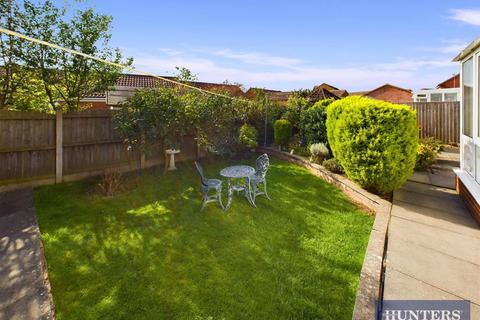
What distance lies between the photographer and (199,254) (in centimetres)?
381

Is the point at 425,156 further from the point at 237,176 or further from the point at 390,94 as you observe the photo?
the point at 390,94

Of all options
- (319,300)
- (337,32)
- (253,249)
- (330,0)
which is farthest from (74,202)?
(337,32)

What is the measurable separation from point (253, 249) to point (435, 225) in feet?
11.0

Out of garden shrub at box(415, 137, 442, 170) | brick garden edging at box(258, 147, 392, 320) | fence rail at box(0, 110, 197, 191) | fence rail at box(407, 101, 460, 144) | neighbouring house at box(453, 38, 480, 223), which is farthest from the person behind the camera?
fence rail at box(407, 101, 460, 144)

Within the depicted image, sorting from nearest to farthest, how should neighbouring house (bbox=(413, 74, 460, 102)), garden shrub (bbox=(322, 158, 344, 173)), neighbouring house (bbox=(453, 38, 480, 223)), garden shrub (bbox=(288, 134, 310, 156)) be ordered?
neighbouring house (bbox=(453, 38, 480, 223)) < garden shrub (bbox=(322, 158, 344, 173)) < garden shrub (bbox=(288, 134, 310, 156)) < neighbouring house (bbox=(413, 74, 460, 102))

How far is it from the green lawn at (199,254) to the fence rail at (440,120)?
6723mm

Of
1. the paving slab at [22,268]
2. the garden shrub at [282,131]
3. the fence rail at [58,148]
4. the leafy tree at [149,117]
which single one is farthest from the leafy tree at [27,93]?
the garden shrub at [282,131]

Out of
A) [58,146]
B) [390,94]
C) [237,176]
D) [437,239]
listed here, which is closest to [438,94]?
[437,239]

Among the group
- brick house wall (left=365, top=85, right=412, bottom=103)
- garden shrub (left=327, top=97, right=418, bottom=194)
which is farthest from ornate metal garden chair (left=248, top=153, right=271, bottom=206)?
brick house wall (left=365, top=85, right=412, bottom=103)

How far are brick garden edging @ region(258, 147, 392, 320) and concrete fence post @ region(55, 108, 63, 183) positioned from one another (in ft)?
24.3

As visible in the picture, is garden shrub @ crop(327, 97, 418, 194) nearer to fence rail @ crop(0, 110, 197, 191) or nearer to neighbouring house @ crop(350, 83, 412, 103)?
fence rail @ crop(0, 110, 197, 191)

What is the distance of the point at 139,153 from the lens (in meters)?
8.36

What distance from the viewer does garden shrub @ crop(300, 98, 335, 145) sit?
8.85 metres

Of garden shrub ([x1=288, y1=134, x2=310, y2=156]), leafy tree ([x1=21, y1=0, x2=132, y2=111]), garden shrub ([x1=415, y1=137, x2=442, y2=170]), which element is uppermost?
leafy tree ([x1=21, y1=0, x2=132, y2=111])
